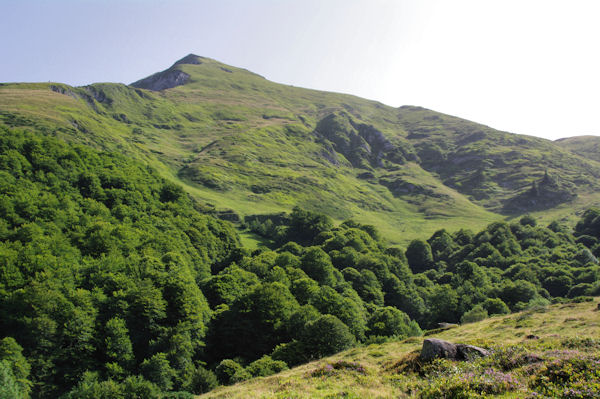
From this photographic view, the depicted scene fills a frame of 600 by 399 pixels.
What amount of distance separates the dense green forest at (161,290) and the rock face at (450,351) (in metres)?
25.0

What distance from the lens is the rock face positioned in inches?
918

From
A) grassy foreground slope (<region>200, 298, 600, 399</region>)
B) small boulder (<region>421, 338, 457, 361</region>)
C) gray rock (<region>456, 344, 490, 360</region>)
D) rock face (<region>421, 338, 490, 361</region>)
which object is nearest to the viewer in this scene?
grassy foreground slope (<region>200, 298, 600, 399</region>)

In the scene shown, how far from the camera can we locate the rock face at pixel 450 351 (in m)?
23.3

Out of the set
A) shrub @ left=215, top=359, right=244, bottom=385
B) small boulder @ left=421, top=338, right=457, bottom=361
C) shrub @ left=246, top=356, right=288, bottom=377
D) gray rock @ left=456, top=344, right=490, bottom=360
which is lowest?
shrub @ left=215, top=359, right=244, bottom=385

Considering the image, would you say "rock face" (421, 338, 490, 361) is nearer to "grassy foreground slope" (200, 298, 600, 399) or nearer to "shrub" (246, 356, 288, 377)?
"grassy foreground slope" (200, 298, 600, 399)

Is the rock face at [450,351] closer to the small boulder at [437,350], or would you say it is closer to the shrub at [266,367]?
the small boulder at [437,350]

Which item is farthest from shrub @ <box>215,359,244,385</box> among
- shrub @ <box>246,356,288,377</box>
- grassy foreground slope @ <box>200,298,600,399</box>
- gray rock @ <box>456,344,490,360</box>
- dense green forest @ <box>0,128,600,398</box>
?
gray rock @ <box>456,344,490,360</box>

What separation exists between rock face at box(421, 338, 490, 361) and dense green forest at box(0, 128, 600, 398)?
81.9 feet

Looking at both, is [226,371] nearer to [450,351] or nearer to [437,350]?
[437,350]

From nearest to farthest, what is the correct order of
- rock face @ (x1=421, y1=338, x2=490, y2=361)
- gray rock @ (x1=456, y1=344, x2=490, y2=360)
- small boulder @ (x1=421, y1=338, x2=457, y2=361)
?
gray rock @ (x1=456, y1=344, x2=490, y2=360), rock face @ (x1=421, y1=338, x2=490, y2=361), small boulder @ (x1=421, y1=338, x2=457, y2=361)

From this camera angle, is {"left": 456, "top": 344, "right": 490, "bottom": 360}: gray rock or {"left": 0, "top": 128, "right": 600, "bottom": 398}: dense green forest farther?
{"left": 0, "top": 128, "right": 600, "bottom": 398}: dense green forest

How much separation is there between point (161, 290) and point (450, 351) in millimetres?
49747

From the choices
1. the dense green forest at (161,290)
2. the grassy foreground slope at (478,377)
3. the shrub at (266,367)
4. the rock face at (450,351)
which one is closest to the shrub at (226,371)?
the dense green forest at (161,290)

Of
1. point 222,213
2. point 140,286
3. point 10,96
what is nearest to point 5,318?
point 140,286
